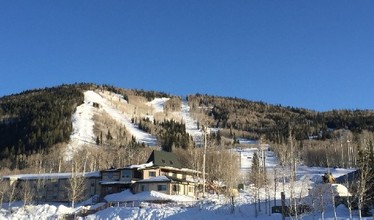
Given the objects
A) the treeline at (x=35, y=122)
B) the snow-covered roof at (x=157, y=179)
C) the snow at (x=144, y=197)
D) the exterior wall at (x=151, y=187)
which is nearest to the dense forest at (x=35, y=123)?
the treeline at (x=35, y=122)

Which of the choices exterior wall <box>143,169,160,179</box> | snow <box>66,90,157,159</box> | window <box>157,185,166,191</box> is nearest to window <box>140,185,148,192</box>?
window <box>157,185,166,191</box>

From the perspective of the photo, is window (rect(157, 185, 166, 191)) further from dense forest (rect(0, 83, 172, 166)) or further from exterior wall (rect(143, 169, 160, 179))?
dense forest (rect(0, 83, 172, 166))

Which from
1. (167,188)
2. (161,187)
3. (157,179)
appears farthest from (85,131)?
(167,188)

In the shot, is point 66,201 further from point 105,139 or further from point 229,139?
point 229,139

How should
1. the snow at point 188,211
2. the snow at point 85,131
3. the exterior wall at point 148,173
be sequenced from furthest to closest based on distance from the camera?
the snow at point 85,131
the exterior wall at point 148,173
the snow at point 188,211

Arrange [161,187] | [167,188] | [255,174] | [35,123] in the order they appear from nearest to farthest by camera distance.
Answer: [255,174], [167,188], [161,187], [35,123]

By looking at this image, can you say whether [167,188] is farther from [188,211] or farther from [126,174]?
[188,211]

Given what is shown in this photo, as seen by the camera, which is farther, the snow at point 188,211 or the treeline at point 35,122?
the treeline at point 35,122

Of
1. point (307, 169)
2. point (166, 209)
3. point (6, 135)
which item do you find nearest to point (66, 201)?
point (166, 209)

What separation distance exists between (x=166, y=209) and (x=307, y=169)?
69547 mm

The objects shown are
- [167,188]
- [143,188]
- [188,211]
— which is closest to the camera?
[188,211]

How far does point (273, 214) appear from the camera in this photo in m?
47.5

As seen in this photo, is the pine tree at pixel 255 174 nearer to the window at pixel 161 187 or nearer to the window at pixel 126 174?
the window at pixel 161 187

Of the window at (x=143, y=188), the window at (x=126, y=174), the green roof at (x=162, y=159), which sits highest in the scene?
the green roof at (x=162, y=159)
